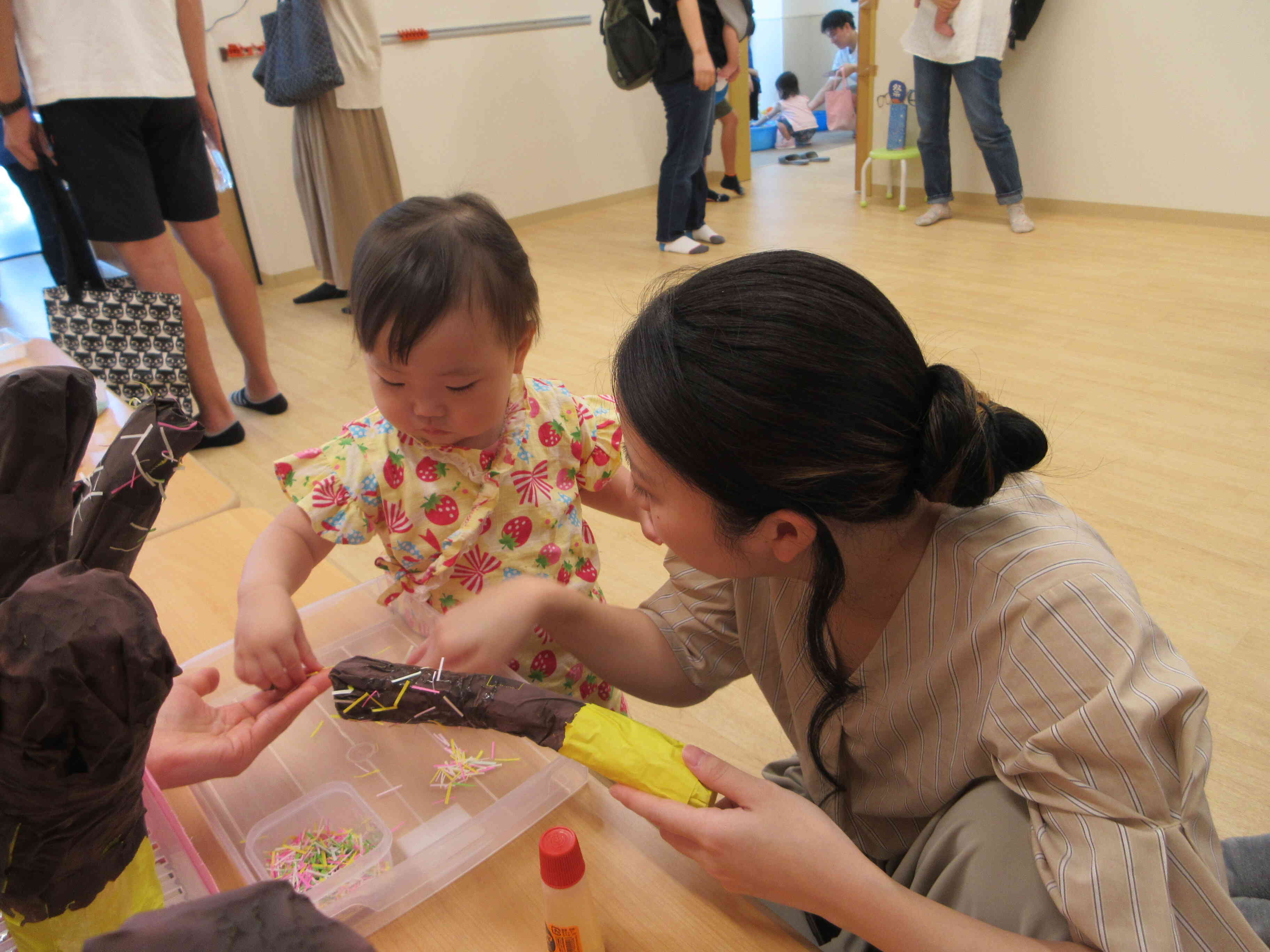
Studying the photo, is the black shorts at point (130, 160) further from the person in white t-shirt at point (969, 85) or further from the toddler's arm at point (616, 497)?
the person in white t-shirt at point (969, 85)

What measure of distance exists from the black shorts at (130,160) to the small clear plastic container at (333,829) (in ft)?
6.02

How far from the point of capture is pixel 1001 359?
2.73 meters

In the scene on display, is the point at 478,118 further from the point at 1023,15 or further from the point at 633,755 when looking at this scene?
the point at 633,755

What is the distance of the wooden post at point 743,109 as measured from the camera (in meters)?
5.36

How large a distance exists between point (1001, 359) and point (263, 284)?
3.39 metres

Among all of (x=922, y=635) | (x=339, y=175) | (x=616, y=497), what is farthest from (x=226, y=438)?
(x=922, y=635)

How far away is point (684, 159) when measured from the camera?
3.97m

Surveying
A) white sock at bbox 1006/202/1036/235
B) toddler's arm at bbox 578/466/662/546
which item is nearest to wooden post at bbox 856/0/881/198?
white sock at bbox 1006/202/1036/235

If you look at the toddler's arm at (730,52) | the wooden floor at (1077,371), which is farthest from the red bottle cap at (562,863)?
the toddler's arm at (730,52)

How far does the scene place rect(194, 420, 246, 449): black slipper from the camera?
259cm

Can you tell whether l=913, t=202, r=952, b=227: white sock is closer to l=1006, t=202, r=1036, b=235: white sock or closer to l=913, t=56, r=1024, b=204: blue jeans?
l=913, t=56, r=1024, b=204: blue jeans

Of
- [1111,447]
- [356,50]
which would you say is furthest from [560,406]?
[356,50]

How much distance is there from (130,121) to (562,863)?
2.15m

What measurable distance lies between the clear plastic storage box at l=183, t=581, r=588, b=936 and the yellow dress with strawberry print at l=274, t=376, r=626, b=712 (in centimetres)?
18
